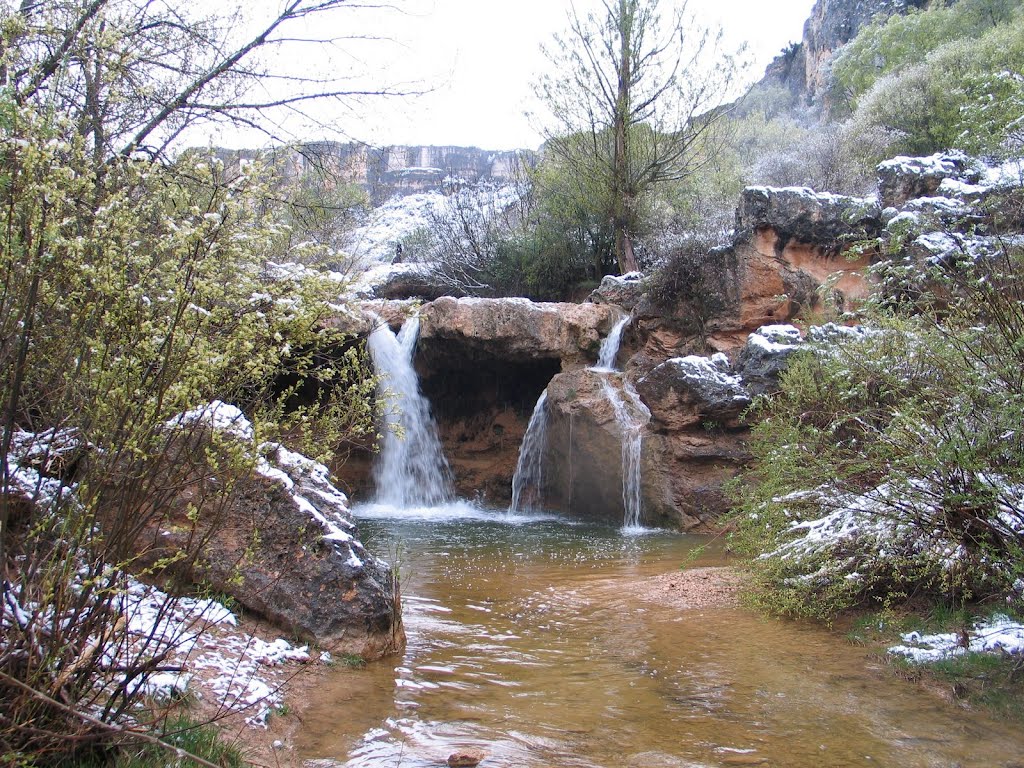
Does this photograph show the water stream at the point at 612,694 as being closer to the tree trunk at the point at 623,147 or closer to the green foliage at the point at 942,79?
the green foliage at the point at 942,79

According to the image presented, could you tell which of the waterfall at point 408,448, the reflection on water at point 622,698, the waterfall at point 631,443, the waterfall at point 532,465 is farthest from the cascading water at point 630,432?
the reflection on water at point 622,698

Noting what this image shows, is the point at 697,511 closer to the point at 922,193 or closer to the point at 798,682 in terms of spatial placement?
the point at 922,193

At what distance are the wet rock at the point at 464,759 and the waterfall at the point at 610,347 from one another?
10521 millimetres

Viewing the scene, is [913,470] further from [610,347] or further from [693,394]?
[610,347]

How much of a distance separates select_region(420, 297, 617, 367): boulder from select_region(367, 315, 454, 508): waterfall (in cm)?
137

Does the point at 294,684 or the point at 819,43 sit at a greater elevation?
the point at 819,43

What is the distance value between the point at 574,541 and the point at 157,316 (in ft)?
26.3

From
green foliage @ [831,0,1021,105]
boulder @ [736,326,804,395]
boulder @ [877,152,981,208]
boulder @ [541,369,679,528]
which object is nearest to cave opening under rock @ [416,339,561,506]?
boulder @ [541,369,679,528]

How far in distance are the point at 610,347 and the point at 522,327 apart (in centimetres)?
161

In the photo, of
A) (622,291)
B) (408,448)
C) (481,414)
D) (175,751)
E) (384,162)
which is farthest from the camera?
(481,414)

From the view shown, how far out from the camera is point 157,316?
281 cm

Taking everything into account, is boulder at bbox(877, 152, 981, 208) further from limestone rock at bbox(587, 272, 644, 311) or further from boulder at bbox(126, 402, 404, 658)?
boulder at bbox(126, 402, 404, 658)

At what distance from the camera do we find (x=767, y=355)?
35.2ft

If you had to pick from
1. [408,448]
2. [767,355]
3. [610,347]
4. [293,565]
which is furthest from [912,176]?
[293,565]
